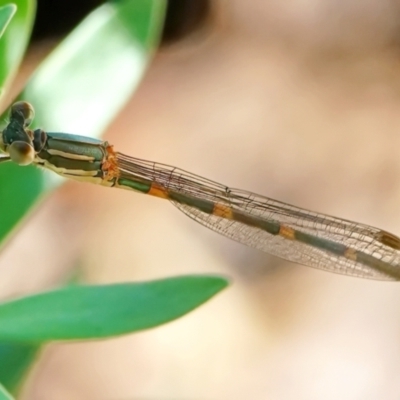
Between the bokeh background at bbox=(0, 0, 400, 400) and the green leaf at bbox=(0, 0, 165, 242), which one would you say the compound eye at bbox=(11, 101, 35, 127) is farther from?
the bokeh background at bbox=(0, 0, 400, 400)

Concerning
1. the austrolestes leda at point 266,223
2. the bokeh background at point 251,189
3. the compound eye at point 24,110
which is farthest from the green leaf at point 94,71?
the bokeh background at point 251,189

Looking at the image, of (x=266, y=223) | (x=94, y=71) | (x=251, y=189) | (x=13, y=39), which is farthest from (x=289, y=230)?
(x=13, y=39)

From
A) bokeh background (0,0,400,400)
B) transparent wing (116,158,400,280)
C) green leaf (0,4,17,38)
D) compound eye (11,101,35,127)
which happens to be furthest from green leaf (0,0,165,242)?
bokeh background (0,0,400,400)

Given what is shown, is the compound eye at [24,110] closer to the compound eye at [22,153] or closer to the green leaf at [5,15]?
the compound eye at [22,153]

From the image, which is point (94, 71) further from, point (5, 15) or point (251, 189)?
point (251, 189)

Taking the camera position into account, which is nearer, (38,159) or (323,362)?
(38,159)

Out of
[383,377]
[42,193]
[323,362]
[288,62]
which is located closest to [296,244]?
[323,362]

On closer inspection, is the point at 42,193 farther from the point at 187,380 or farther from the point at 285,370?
the point at 285,370
